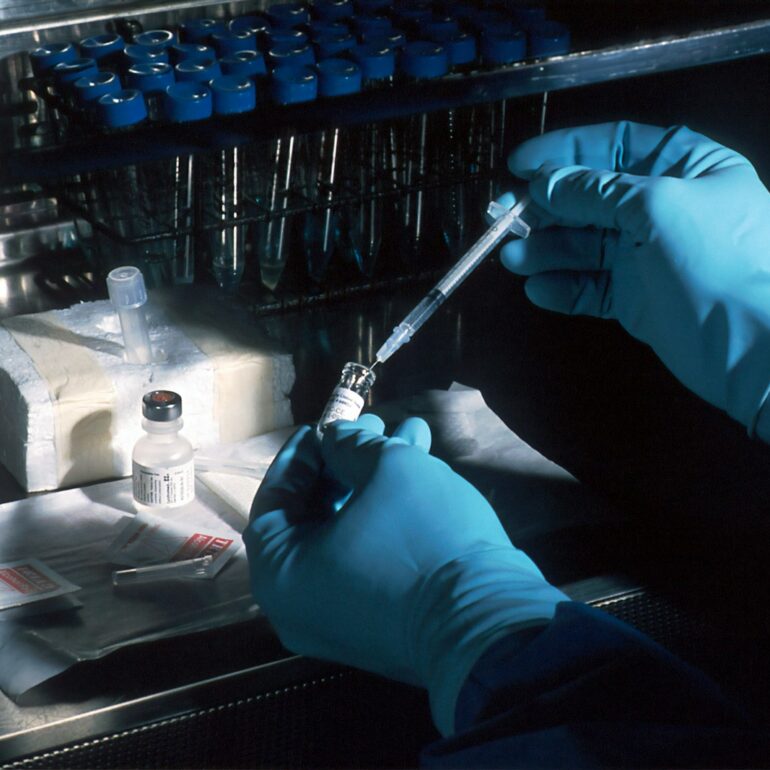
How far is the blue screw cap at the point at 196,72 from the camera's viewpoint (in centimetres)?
135

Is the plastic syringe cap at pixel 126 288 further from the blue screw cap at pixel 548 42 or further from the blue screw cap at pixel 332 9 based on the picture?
the blue screw cap at pixel 548 42

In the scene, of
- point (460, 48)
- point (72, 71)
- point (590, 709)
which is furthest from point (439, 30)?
point (590, 709)

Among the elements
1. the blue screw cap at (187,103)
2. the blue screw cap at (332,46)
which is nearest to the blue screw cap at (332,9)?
the blue screw cap at (332,46)

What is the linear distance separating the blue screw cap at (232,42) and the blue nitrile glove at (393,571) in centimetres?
A: 62

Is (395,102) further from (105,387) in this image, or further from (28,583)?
(28,583)

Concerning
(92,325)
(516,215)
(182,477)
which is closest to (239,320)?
(92,325)

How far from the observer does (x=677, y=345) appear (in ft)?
4.30

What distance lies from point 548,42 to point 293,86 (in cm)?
39

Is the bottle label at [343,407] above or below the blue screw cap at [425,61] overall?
below

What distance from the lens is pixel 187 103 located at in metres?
1.28

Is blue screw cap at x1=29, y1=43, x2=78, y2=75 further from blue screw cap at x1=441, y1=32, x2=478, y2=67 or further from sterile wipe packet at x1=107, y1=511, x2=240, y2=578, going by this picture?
sterile wipe packet at x1=107, y1=511, x2=240, y2=578

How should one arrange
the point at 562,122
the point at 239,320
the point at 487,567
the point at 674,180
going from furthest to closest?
the point at 562,122 < the point at 239,320 < the point at 674,180 < the point at 487,567

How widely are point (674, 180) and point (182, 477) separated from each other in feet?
2.14

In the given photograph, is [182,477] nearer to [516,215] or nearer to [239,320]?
[239,320]
